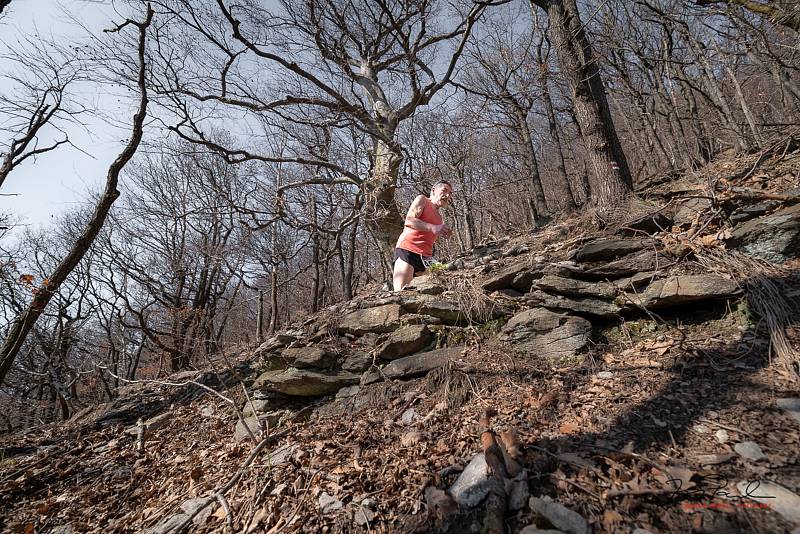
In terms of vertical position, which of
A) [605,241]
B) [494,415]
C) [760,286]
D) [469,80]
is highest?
[469,80]

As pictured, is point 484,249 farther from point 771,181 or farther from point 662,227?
point 771,181

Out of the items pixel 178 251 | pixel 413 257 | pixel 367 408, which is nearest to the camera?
pixel 367 408

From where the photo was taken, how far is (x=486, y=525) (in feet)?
4.84

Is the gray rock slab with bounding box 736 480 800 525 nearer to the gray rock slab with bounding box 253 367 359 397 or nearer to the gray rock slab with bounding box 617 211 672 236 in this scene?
the gray rock slab with bounding box 617 211 672 236

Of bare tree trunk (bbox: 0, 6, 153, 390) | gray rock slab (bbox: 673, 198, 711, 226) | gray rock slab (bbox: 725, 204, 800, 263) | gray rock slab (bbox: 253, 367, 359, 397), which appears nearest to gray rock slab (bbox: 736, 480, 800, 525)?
gray rock slab (bbox: 725, 204, 800, 263)

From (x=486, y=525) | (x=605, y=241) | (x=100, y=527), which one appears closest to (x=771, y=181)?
(x=605, y=241)

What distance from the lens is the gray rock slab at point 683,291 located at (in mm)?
2434

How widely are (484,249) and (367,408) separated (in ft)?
13.5

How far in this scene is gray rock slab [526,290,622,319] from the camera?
9.32 feet

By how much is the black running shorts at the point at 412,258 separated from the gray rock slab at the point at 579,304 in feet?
5.35

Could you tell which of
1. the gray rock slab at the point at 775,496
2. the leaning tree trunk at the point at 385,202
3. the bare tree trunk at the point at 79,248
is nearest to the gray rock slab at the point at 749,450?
the gray rock slab at the point at 775,496

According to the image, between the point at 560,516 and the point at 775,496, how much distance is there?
2.83 feet

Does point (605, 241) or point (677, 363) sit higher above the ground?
point (605, 241)

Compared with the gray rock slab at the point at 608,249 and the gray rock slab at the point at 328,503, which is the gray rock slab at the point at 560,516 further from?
the gray rock slab at the point at 608,249
